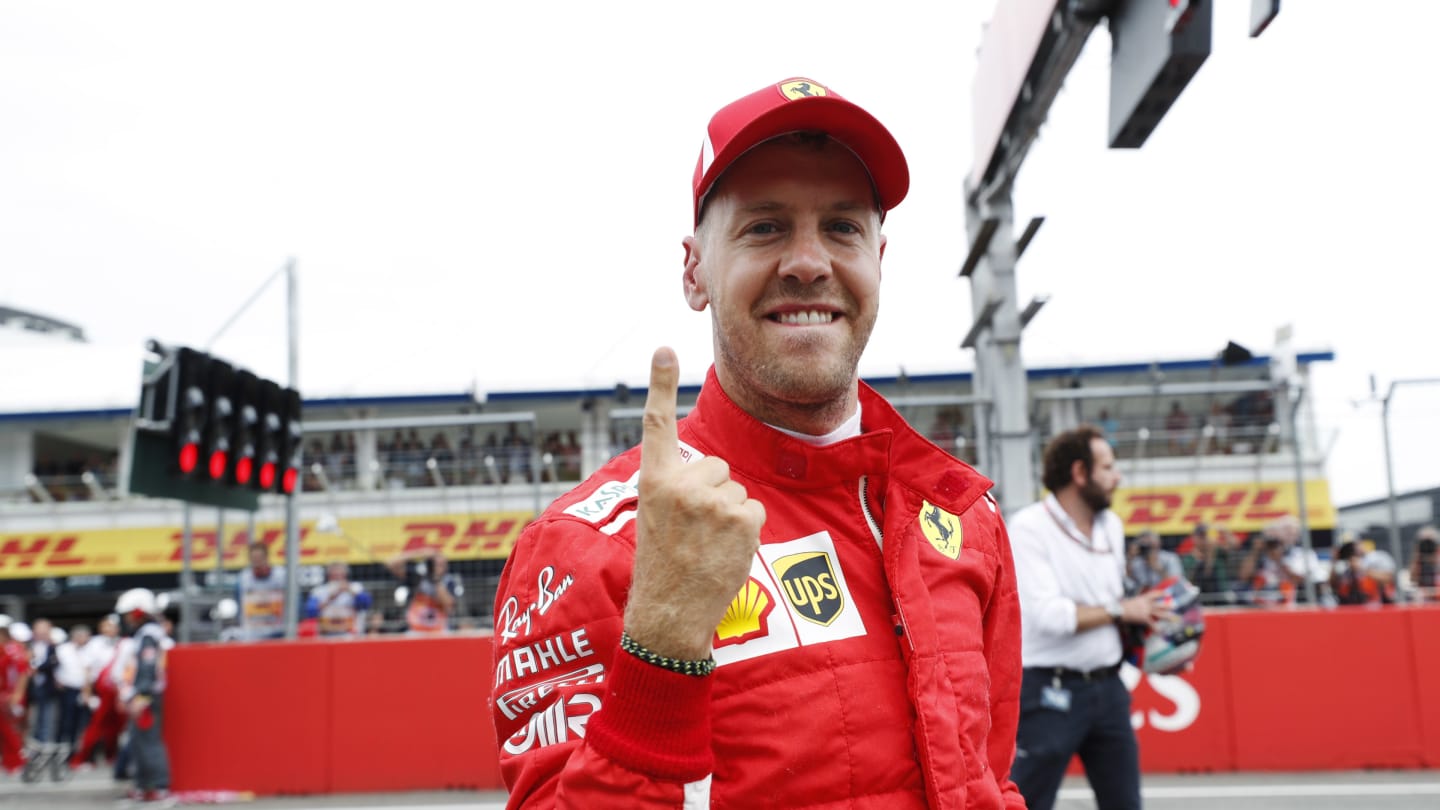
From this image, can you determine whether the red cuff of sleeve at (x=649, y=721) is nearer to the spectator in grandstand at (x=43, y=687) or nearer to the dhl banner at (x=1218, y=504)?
the dhl banner at (x=1218, y=504)

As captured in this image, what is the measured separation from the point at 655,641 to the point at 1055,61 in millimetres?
5512

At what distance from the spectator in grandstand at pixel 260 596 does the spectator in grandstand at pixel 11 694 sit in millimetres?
4697

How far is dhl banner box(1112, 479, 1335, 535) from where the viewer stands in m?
7.68

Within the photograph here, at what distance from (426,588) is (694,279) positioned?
7.10 metres

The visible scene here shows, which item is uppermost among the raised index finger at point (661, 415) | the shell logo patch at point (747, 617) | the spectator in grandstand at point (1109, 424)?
the spectator in grandstand at point (1109, 424)

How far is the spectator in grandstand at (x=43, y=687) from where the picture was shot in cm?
1313

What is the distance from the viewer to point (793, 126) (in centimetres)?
165

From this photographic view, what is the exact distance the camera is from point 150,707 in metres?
8.48

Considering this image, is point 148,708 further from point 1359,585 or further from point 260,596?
point 1359,585

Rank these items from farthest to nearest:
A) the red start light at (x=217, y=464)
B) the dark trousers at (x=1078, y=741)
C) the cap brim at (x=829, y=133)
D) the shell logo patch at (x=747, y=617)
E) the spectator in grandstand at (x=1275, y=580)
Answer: the red start light at (x=217, y=464), the spectator in grandstand at (x=1275, y=580), the dark trousers at (x=1078, y=741), the cap brim at (x=829, y=133), the shell logo patch at (x=747, y=617)

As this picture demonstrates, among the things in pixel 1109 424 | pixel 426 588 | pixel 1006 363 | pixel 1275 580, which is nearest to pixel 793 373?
pixel 1006 363

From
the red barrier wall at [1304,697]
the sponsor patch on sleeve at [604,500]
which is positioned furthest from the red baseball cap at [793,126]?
the red barrier wall at [1304,697]

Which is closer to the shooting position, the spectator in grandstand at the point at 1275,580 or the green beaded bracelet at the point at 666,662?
the green beaded bracelet at the point at 666,662

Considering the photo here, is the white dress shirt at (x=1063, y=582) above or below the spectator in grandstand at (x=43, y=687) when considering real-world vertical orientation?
above
